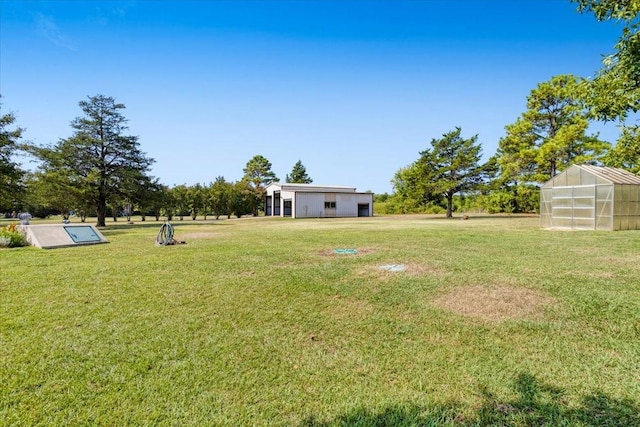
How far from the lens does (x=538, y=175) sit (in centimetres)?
2755

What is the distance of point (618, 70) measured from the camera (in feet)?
18.9

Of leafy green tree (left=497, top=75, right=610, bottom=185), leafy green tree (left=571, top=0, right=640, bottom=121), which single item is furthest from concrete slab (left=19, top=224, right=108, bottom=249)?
leafy green tree (left=497, top=75, right=610, bottom=185)

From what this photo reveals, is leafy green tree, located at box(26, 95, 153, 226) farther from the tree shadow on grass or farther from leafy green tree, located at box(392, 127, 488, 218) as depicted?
the tree shadow on grass

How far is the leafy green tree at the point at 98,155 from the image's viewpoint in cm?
2184

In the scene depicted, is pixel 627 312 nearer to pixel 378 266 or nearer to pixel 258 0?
pixel 378 266

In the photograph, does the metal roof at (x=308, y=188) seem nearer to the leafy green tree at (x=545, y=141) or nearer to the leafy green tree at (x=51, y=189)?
the leafy green tree at (x=545, y=141)

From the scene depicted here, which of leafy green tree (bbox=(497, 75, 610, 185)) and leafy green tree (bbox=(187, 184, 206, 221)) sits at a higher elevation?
leafy green tree (bbox=(497, 75, 610, 185))

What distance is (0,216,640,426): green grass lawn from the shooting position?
2.28m

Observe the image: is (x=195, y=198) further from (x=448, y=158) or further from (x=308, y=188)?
(x=448, y=158)

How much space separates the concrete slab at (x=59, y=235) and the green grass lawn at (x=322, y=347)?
5.11 metres

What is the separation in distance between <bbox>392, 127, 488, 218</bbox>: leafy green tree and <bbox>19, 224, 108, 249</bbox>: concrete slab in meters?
26.9

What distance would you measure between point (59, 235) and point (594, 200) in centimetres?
2368

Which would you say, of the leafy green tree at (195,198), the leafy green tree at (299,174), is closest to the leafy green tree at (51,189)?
the leafy green tree at (195,198)

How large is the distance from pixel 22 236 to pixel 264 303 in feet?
38.7
